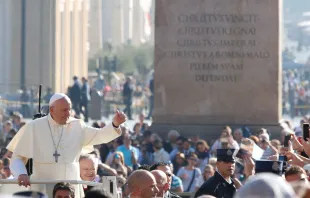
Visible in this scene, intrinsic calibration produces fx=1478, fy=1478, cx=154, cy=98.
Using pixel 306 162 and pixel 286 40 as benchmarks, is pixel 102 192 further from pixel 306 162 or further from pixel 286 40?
pixel 286 40

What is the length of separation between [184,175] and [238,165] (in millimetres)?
905

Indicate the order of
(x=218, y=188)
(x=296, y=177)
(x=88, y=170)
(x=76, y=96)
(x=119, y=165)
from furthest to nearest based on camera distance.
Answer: (x=76, y=96) < (x=119, y=165) < (x=88, y=170) < (x=218, y=188) < (x=296, y=177)

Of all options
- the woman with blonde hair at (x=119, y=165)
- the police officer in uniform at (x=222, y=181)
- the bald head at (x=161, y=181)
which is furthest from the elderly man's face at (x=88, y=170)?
the woman with blonde hair at (x=119, y=165)

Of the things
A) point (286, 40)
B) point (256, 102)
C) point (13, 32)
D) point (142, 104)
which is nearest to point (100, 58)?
point (286, 40)

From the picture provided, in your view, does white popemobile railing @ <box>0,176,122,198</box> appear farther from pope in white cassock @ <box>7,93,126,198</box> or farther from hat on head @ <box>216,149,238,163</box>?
hat on head @ <box>216,149,238,163</box>

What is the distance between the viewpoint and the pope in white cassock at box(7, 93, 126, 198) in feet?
40.8

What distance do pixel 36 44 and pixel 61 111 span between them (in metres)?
45.7

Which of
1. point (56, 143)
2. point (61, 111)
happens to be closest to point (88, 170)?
point (56, 143)

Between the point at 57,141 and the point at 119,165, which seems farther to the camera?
the point at 119,165

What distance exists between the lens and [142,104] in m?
53.2

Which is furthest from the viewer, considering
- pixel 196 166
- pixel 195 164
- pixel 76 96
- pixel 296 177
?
pixel 76 96

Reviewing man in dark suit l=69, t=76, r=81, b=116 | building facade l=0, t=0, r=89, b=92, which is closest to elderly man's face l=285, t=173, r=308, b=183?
man in dark suit l=69, t=76, r=81, b=116

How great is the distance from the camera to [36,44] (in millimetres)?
57844

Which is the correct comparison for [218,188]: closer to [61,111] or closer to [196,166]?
[61,111]
